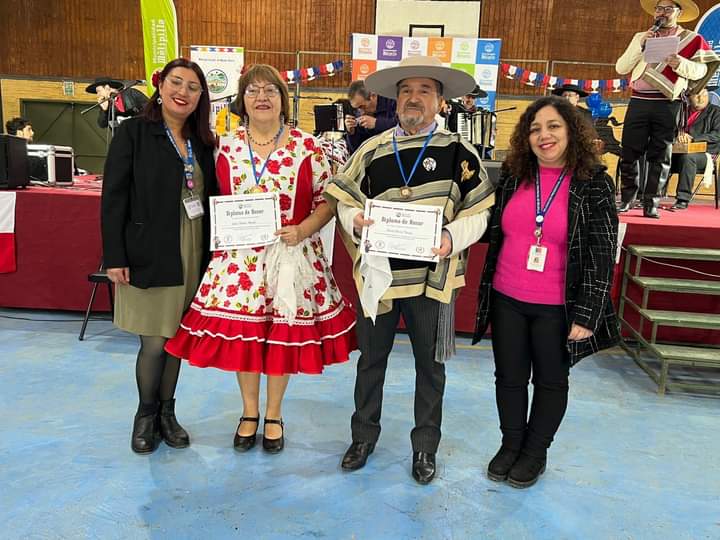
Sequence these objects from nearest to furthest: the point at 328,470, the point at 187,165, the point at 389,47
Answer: the point at 187,165, the point at 328,470, the point at 389,47

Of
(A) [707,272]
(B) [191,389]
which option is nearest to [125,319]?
(B) [191,389]

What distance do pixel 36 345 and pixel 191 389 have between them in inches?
49.7

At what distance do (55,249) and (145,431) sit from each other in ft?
7.28

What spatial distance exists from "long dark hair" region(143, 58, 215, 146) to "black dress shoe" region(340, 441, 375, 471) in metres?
1.34

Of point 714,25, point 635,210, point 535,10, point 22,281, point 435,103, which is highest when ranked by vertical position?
point 535,10

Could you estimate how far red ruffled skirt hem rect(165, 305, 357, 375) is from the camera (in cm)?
202

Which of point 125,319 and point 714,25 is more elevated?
point 714,25

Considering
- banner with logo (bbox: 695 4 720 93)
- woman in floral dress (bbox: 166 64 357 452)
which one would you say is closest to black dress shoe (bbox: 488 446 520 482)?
woman in floral dress (bbox: 166 64 357 452)

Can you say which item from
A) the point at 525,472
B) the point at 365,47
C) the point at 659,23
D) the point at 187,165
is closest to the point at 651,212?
the point at 659,23

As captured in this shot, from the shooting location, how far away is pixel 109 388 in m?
2.79

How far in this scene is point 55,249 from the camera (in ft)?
12.5

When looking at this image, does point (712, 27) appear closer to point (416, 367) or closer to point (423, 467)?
point (416, 367)

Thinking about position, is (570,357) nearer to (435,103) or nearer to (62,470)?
(435,103)

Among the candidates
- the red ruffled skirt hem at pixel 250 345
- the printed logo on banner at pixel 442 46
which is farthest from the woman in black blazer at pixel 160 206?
the printed logo on banner at pixel 442 46
